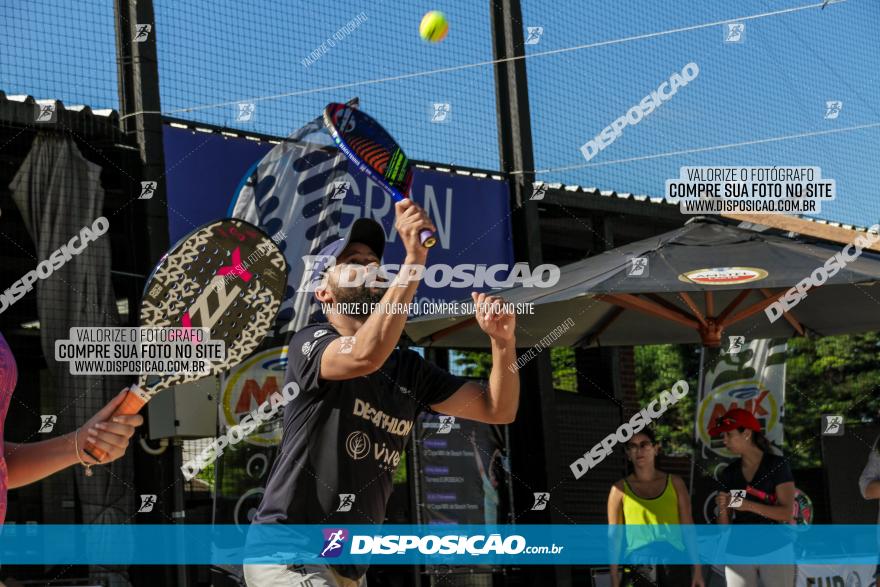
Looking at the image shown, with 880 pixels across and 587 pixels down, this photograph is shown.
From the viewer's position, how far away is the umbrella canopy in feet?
24.6

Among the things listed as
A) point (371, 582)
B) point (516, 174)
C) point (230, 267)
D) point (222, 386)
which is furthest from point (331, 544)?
point (516, 174)

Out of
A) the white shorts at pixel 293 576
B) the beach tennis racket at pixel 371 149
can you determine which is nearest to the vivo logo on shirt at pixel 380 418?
the white shorts at pixel 293 576

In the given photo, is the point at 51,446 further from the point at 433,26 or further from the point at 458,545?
the point at 458,545

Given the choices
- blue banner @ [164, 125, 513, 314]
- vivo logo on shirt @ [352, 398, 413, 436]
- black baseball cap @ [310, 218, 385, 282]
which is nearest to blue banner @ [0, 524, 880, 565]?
vivo logo on shirt @ [352, 398, 413, 436]

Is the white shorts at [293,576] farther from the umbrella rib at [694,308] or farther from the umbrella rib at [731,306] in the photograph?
the umbrella rib at [731,306]

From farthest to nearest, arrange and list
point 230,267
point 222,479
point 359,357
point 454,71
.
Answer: point 454,71 < point 222,479 < point 230,267 < point 359,357

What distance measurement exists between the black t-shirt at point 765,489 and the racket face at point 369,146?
3.88 m

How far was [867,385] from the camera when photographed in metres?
27.9

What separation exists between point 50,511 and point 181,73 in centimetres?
359

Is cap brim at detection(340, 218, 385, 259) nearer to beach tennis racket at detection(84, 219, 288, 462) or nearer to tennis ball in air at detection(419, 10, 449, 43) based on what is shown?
beach tennis racket at detection(84, 219, 288, 462)

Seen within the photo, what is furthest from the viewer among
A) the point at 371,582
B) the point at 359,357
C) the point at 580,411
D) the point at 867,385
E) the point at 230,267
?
the point at 867,385

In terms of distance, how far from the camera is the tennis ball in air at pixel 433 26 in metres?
9.33

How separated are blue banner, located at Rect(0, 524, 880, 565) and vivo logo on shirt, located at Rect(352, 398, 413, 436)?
34 centimetres

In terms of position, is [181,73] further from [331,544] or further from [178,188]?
[331,544]
